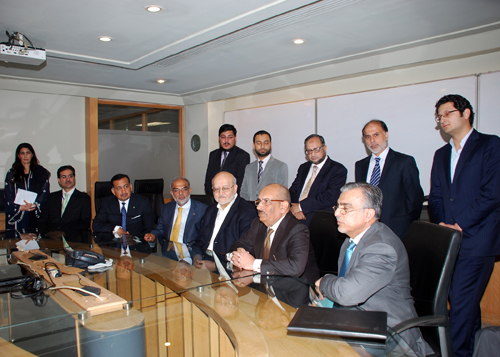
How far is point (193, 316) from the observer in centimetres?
178

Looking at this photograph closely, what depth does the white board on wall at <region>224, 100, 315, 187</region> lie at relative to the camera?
561 cm

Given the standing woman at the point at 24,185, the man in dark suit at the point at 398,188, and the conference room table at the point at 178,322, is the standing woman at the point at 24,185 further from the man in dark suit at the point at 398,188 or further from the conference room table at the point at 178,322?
the man in dark suit at the point at 398,188

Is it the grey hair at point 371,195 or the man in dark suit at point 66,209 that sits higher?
the grey hair at point 371,195

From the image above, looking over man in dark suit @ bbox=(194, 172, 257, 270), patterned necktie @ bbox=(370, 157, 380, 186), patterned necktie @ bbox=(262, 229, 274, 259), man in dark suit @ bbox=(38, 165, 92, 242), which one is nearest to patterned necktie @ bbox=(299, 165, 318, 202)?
patterned necktie @ bbox=(370, 157, 380, 186)

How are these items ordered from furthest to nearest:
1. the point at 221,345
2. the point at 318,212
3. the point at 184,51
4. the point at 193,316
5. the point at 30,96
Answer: the point at 30,96
the point at 184,51
the point at 318,212
the point at 193,316
the point at 221,345

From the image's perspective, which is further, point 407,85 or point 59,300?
point 407,85

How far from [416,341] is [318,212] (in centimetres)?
137

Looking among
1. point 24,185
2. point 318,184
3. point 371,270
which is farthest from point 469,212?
point 24,185

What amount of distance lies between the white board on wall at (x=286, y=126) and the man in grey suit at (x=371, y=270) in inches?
141

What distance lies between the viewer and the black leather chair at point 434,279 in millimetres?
1871

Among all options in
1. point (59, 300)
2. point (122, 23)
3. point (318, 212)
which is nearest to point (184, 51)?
point (122, 23)

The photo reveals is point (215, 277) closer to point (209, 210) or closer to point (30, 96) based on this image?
point (209, 210)

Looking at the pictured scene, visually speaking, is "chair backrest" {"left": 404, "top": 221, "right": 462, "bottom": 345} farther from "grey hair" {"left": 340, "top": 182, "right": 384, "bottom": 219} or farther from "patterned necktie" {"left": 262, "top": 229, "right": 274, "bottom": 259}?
"patterned necktie" {"left": 262, "top": 229, "right": 274, "bottom": 259}

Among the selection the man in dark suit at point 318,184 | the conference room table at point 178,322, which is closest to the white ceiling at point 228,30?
the man in dark suit at point 318,184
